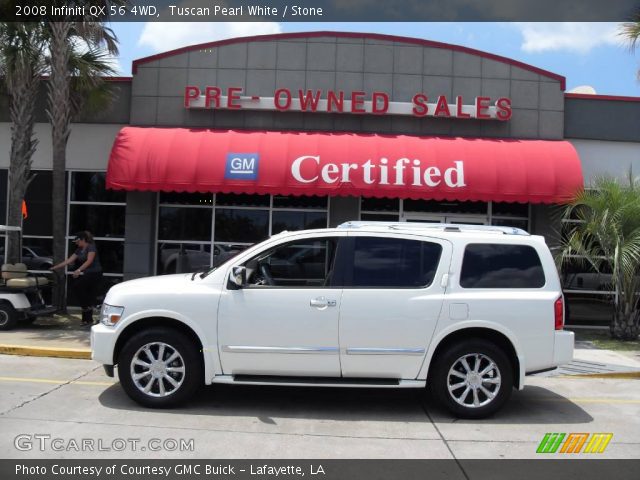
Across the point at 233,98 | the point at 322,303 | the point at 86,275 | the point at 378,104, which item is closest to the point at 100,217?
the point at 86,275

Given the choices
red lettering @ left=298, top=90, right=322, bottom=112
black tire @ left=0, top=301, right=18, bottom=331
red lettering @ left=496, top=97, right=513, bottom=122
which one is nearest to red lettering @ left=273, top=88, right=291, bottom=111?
red lettering @ left=298, top=90, right=322, bottom=112

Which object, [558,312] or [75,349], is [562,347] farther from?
[75,349]

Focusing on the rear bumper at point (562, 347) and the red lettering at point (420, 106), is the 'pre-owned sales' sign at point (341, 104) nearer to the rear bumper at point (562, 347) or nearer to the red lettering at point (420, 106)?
the red lettering at point (420, 106)

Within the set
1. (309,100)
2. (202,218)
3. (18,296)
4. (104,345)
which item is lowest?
(18,296)

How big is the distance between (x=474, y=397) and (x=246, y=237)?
8.14 meters

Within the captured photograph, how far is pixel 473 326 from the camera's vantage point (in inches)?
242

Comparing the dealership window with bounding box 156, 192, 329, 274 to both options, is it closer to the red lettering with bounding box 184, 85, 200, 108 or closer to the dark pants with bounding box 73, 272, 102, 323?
the red lettering with bounding box 184, 85, 200, 108

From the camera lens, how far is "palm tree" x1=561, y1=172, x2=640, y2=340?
35.9ft

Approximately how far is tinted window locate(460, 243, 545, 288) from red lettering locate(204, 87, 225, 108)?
8151 millimetres

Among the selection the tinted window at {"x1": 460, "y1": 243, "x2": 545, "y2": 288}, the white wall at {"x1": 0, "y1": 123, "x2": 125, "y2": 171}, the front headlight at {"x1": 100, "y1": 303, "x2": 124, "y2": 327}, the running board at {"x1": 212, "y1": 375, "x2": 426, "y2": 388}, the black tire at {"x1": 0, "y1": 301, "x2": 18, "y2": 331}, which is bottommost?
the black tire at {"x1": 0, "y1": 301, "x2": 18, "y2": 331}

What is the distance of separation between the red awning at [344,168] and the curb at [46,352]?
4.10 meters

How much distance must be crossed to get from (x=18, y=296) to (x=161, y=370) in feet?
18.3

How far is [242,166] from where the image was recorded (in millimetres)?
11977

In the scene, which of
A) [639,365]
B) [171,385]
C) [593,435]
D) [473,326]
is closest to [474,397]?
[473,326]
